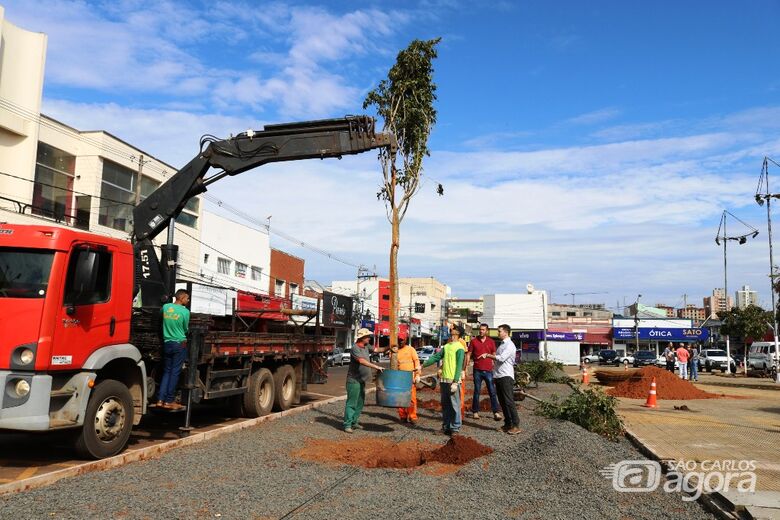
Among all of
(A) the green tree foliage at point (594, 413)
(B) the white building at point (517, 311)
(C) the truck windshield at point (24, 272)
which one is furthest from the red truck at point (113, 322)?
(B) the white building at point (517, 311)

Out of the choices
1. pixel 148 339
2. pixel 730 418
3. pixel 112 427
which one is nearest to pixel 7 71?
pixel 148 339

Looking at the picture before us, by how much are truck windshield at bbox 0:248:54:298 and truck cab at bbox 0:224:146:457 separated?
11 millimetres

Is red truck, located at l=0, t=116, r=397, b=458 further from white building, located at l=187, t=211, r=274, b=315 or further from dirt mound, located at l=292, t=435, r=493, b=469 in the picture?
white building, located at l=187, t=211, r=274, b=315

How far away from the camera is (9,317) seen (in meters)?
7.13

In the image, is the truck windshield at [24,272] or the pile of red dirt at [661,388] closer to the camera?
the truck windshield at [24,272]

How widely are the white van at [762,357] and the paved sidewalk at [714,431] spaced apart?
27.9 m

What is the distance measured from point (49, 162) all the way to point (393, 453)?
21560 mm

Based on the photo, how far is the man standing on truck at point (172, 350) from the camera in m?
9.15

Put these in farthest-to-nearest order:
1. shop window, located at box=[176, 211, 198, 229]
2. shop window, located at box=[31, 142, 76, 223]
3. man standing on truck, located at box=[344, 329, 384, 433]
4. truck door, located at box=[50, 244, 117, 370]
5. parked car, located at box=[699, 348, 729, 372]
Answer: parked car, located at box=[699, 348, 729, 372] → shop window, located at box=[176, 211, 198, 229] → shop window, located at box=[31, 142, 76, 223] → man standing on truck, located at box=[344, 329, 384, 433] → truck door, located at box=[50, 244, 117, 370]

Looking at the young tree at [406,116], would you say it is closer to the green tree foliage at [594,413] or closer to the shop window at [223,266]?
the green tree foliage at [594,413]

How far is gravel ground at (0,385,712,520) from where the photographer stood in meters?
5.70

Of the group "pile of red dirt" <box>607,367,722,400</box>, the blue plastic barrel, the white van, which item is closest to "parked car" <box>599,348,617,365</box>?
the white van

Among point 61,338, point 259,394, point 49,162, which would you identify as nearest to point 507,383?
point 259,394

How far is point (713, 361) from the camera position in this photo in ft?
147
